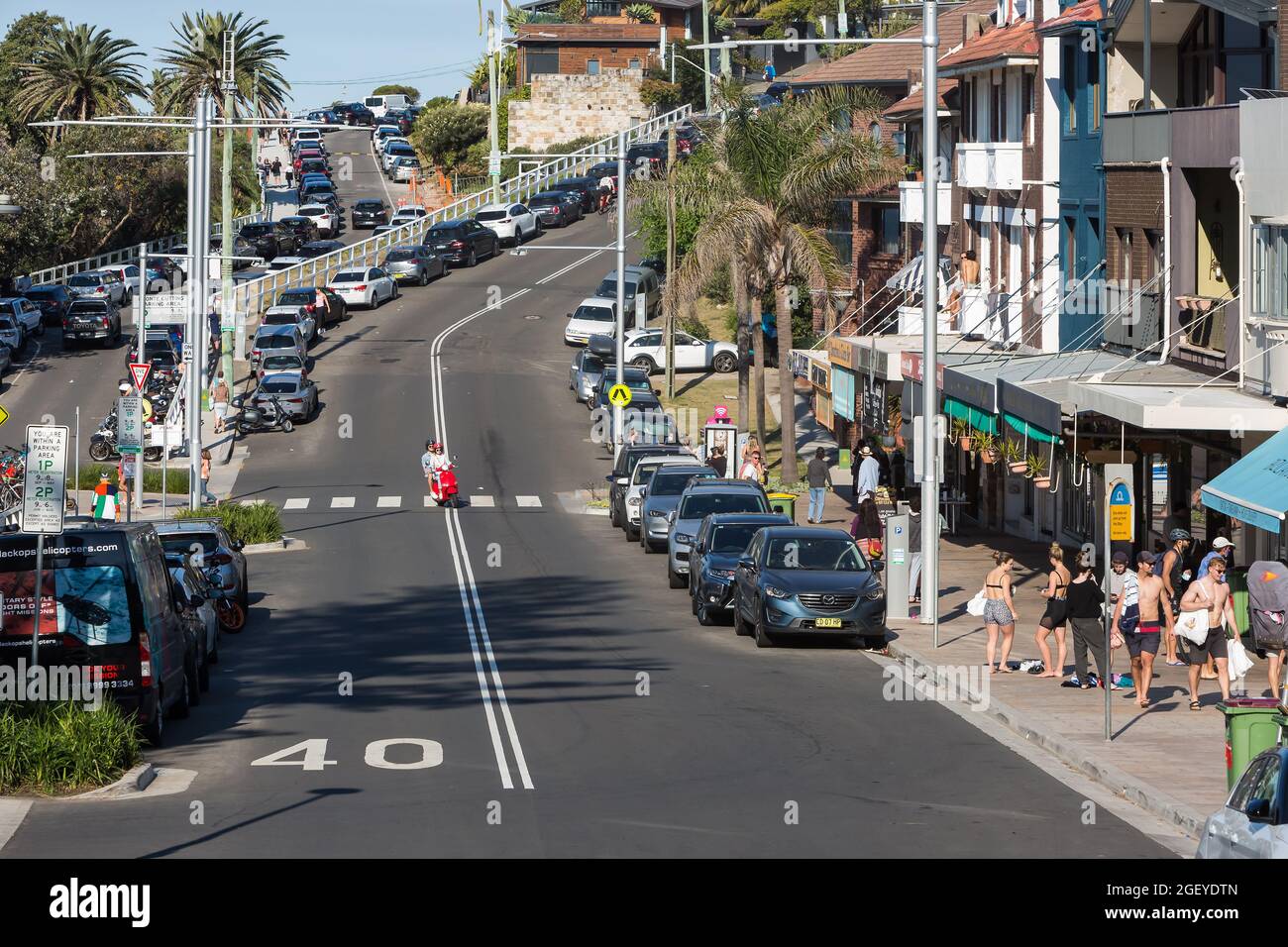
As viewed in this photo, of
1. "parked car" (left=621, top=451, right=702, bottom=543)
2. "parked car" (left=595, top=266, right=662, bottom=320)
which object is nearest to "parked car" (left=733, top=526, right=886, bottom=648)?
"parked car" (left=621, top=451, right=702, bottom=543)

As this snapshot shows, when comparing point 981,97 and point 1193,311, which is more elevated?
point 981,97

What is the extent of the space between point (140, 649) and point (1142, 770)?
30.1 ft

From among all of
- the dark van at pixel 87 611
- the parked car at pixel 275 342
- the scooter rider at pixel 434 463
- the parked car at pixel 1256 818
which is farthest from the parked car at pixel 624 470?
the parked car at pixel 1256 818

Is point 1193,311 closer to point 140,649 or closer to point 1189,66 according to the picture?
point 1189,66

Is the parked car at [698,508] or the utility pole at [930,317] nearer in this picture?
the utility pole at [930,317]

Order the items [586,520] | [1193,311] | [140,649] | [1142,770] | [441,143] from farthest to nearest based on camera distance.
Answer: [441,143], [586,520], [1193,311], [140,649], [1142,770]

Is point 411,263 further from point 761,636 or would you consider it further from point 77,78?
point 761,636

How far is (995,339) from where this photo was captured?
3947 centimetres

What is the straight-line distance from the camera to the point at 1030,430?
28.9 metres

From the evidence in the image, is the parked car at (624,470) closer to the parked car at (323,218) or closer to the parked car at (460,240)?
the parked car at (460,240)

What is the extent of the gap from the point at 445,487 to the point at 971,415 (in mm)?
15134

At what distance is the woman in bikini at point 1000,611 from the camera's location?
22.3 meters

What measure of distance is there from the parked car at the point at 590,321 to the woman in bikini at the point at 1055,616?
43974mm

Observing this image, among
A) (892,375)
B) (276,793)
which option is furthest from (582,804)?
(892,375)
